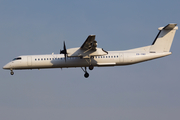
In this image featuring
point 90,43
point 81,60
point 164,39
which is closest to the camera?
point 90,43

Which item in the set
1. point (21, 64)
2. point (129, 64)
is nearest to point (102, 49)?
point (129, 64)

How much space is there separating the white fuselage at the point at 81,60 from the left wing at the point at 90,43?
69.2 inches

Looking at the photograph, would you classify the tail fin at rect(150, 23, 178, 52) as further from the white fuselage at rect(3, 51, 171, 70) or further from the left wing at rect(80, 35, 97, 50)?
the left wing at rect(80, 35, 97, 50)

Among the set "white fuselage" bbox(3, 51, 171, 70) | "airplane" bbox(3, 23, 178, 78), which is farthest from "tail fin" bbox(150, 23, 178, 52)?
"white fuselage" bbox(3, 51, 171, 70)

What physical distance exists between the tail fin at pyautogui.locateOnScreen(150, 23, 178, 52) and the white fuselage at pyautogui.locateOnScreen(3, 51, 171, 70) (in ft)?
3.18

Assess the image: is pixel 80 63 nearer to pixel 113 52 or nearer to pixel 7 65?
pixel 113 52

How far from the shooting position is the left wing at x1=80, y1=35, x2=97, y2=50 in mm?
25141

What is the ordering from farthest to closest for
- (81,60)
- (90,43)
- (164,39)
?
(164,39)
(81,60)
(90,43)

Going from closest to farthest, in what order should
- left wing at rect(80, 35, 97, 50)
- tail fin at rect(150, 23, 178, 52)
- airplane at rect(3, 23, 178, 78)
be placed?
left wing at rect(80, 35, 97, 50) < airplane at rect(3, 23, 178, 78) < tail fin at rect(150, 23, 178, 52)

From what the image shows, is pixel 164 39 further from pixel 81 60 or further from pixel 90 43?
pixel 81 60

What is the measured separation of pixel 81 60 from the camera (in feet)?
92.8

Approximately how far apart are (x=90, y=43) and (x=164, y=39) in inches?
353

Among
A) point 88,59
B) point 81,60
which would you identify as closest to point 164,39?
point 88,59

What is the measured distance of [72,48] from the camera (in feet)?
89.6
